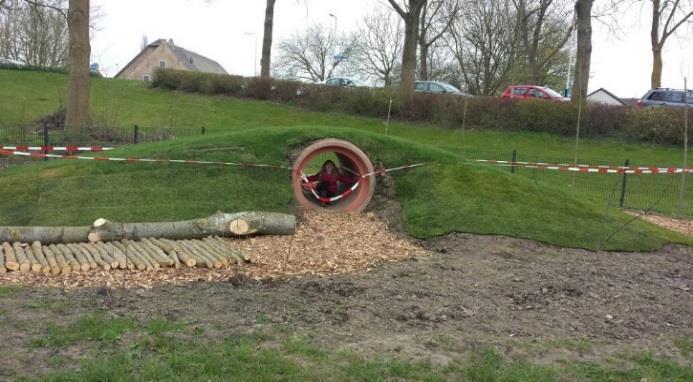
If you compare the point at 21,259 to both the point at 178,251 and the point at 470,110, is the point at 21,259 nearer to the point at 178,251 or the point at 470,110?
the point at 178,251

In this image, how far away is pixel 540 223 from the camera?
973 centimetres

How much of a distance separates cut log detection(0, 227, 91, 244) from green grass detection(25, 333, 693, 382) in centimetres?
378

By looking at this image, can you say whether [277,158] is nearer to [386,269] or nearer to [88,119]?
[386,269]

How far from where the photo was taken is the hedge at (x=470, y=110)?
76.1ft

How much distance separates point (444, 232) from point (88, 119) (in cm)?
1284

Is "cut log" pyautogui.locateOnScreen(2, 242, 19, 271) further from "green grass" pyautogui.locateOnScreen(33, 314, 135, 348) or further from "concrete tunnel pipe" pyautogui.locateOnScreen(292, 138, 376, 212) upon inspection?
"concrete tunnel pipe" pyautogui.locateOnScreen(292, 138, 376, 212)

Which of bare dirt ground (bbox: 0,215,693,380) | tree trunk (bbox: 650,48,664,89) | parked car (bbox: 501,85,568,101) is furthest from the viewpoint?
tree trunk (bbox: 650,48,664,89)

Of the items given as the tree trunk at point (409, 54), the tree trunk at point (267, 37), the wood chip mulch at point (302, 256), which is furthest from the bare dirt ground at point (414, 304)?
the tree trunk at point (267, 37)

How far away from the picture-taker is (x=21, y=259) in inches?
269

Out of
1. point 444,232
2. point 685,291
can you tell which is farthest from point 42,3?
point 685,291

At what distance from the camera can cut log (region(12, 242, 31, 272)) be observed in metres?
6.66

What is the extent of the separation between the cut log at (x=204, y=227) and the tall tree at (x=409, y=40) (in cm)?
1933

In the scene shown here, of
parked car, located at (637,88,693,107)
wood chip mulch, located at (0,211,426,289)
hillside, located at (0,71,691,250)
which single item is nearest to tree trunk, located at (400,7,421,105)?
parked car, located at (637,88,693,107)

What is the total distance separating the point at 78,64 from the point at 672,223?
15.6 metres
